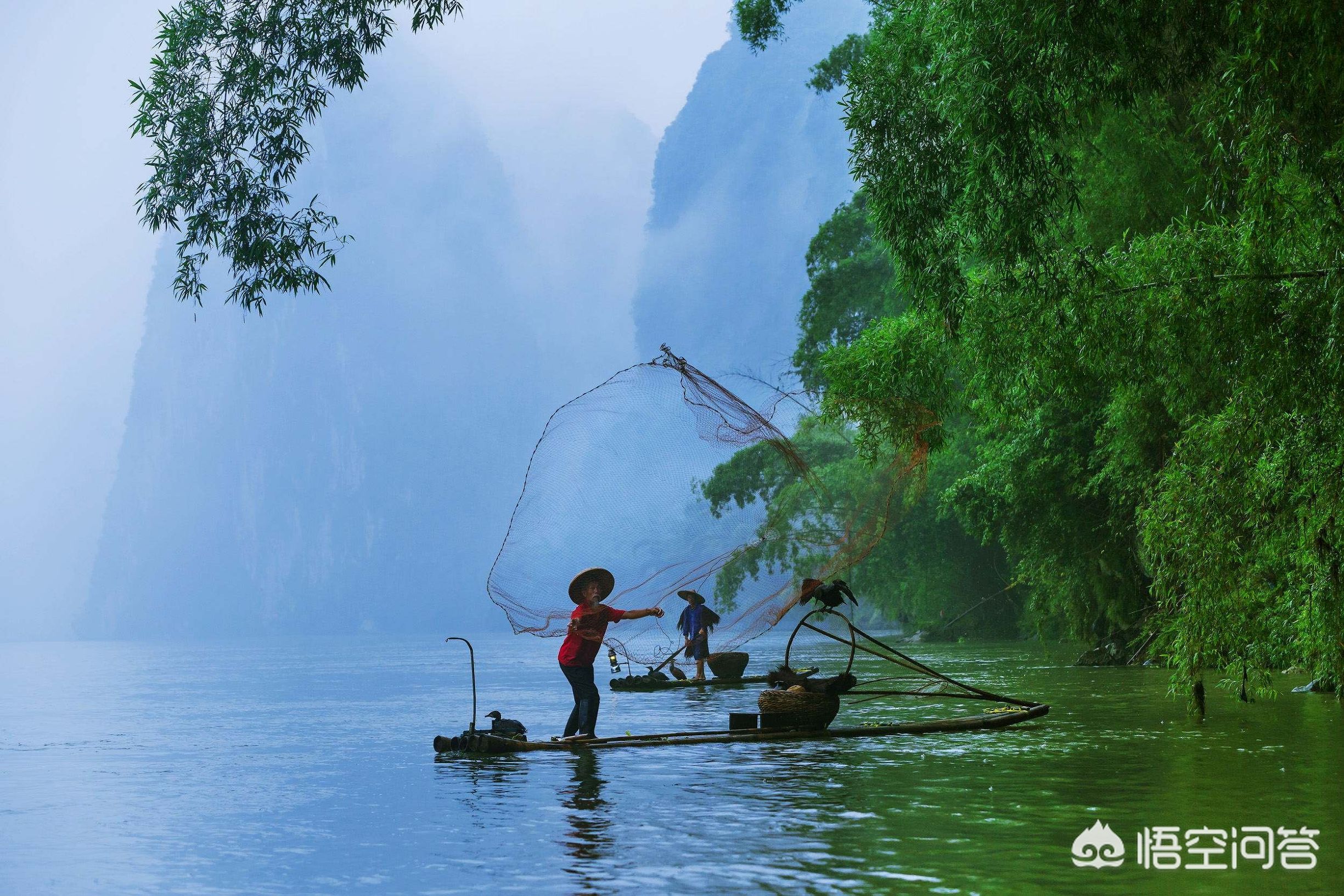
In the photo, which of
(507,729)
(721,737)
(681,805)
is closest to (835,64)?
(721,737)

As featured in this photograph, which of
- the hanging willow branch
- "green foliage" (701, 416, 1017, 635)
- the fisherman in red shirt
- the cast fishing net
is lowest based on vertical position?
the fisherman in red shirt

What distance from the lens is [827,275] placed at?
5216 centimetres

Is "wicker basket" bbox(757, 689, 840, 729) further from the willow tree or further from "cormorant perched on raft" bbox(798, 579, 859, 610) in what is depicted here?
the willow tree

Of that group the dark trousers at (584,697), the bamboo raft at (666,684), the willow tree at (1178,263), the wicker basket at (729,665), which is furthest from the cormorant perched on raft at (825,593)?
the wicker basket at (729,665)

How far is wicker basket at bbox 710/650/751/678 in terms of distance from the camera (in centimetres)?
2738

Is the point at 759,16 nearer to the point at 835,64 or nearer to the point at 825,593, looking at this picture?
the point at 825,593

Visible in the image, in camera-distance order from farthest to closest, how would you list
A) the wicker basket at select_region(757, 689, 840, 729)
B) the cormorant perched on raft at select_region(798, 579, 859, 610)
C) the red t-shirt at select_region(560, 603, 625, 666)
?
the wicker basket at select_region(757, 689, 840, 729) → the red t-shirt at select_region(560, 603, 625, 666) → the cormorant perched on raft at select_region(798, 579, 859, 610)

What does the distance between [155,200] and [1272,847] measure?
11.2 meters

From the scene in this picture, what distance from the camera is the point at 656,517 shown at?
17031 mm

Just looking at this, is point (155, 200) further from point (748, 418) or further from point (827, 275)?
point (827, 275)

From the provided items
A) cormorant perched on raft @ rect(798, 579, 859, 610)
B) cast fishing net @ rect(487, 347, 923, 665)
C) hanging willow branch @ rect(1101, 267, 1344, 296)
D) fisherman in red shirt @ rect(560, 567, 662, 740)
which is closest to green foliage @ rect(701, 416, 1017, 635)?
cast fishing net @ rect(487, 347, 923, 665)

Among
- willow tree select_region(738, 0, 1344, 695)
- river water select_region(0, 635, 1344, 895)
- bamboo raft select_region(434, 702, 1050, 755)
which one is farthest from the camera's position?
bamboo raft select_region(434, 702, 1050, 755)

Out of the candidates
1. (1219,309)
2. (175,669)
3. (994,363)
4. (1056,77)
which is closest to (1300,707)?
(994,363)

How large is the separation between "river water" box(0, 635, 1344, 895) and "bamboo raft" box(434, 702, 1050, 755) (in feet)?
0.53
